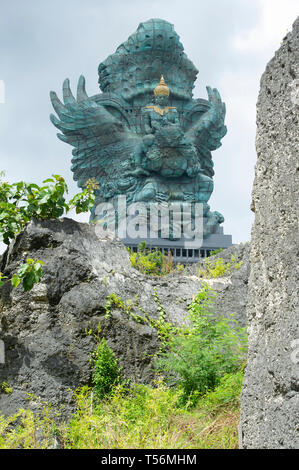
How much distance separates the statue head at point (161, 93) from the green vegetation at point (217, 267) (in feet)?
50.6

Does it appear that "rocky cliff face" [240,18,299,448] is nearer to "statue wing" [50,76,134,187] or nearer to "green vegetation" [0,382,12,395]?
"green vegetation" [0,382,12,395]

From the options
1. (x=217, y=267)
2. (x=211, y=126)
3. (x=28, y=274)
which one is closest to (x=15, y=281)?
(x=28, y=274)

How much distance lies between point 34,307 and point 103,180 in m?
19.6

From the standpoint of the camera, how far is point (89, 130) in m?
23.6

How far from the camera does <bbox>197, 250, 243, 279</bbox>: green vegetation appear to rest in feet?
25.1

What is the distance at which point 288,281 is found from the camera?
2451mm

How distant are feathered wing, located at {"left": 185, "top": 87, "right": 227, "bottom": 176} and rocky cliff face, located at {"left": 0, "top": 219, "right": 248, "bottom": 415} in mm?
19693

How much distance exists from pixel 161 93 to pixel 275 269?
2198cm

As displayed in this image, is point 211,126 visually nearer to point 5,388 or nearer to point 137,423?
point 5,388

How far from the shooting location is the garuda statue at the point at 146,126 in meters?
23.4

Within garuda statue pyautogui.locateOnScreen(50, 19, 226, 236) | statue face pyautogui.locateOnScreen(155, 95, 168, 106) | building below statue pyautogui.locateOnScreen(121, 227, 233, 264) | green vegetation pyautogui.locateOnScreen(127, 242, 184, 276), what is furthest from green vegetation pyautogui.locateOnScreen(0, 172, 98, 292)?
statue face pyautogui.locateOnScreen(155, 95, 168, 106)

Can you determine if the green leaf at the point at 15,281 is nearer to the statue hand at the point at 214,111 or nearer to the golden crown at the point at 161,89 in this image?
the golden crown at the point at 161,89

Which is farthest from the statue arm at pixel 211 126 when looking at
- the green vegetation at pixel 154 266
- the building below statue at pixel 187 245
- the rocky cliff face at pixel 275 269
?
the rocky cliff face at pixel 275 269

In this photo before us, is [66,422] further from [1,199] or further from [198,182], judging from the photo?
[198,182]
